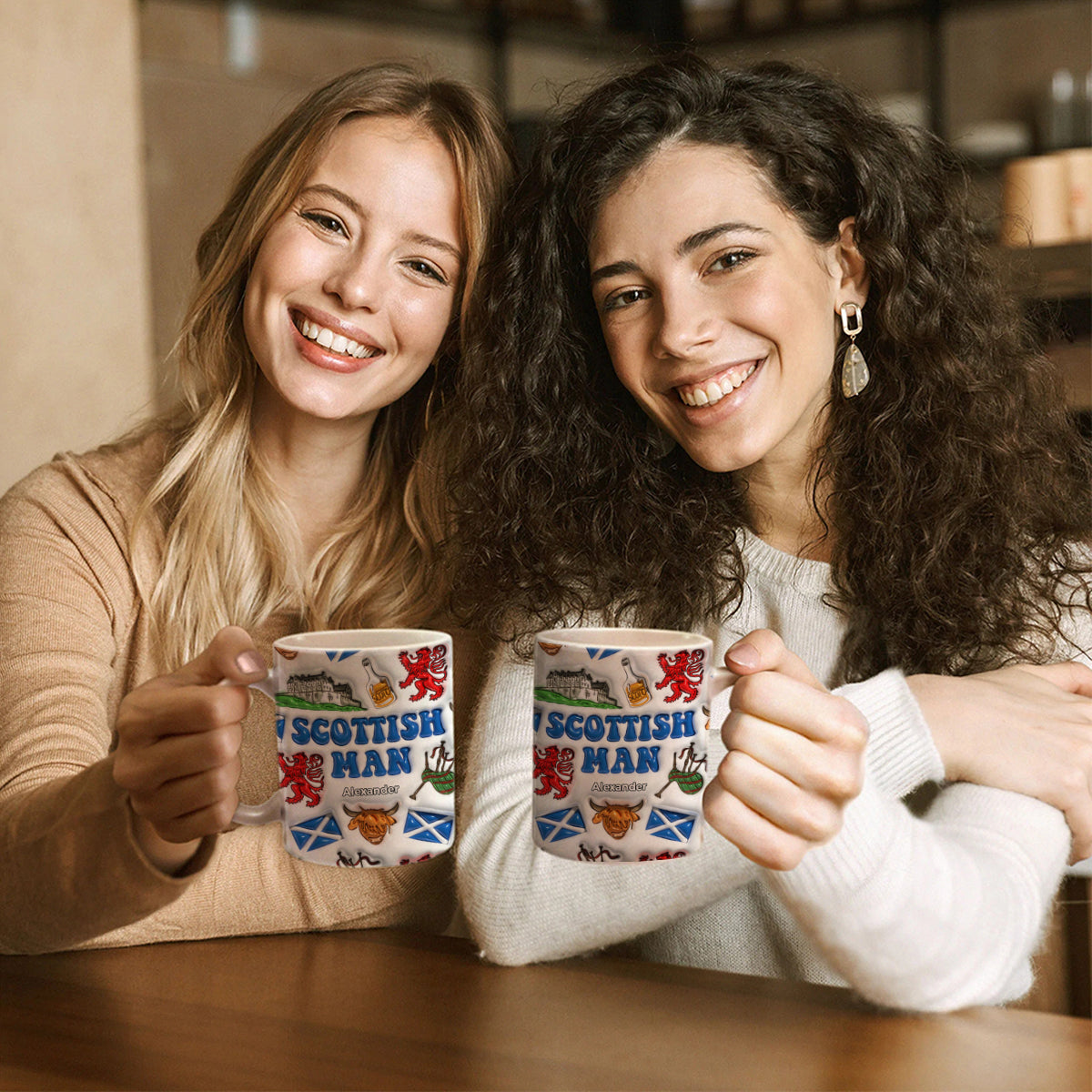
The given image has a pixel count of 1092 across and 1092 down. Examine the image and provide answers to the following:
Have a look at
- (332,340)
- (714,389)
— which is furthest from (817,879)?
(332,340)

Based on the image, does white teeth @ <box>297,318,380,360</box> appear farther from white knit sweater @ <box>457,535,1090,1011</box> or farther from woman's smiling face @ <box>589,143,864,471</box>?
white knit sweater @ <box>457,535,1090,1011</box>

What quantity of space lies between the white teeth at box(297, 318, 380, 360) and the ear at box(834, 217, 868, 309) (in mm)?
487

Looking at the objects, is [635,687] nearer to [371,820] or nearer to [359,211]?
[371,820]

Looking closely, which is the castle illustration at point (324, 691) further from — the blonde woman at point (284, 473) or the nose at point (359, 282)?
the nose at point (359, 282)

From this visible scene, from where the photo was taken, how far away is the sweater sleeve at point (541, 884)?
3.38 ft

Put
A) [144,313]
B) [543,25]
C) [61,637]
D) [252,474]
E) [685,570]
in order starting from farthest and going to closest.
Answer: [543,25], [144,313], [252,474], [685,570], [61,637]

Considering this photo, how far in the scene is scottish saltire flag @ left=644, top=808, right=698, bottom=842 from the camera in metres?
0.84

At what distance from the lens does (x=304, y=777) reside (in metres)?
0.85

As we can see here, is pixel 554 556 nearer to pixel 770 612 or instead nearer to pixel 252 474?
pixel 770 612

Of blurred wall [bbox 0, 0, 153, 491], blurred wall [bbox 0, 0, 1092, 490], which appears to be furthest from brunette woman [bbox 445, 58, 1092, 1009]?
blurred wall [bbox 0, 0, 153, 491]

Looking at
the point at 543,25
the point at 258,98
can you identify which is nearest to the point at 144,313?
the point at 258,98

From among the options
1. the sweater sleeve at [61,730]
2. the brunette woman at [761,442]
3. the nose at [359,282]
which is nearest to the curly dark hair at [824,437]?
the brunette woman at [761,442]

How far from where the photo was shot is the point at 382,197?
139 centimetres

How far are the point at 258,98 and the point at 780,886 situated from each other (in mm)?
2756
